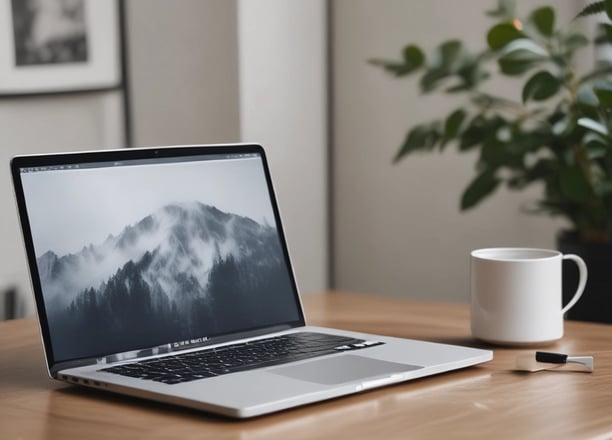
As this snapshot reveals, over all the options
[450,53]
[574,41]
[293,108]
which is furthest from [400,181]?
[574,41]

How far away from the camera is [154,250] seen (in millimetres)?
1155

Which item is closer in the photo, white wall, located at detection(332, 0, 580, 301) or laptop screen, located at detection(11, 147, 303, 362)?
laptop screen, located at detection(11, 147, 303, 362)

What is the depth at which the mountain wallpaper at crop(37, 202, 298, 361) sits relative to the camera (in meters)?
1.08

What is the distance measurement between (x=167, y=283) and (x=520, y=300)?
1.27 ft

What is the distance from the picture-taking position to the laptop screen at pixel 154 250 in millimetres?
1082

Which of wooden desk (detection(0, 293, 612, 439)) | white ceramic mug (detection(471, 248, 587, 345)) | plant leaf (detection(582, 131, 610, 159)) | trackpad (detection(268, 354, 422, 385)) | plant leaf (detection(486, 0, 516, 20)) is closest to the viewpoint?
wooden desk (detection(0, 293, 612, 439))

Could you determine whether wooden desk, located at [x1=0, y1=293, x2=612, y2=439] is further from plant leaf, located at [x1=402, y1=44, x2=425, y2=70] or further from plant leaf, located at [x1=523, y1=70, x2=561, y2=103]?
plant leaf, located at [x1=402, y1=44, x2=425, y2=70]

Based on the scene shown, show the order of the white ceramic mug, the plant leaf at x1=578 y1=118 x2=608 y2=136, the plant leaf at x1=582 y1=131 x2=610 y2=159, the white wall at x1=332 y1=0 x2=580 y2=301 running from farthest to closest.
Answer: the white wall at x1=332 y1=0 x2=580 y2=301 → the plant leaf at x1=582 y1=131 x2=610 y2=159 → the plant leaf at x1=578 y1=118 x2=608 y2=136 → the white ceramic mug

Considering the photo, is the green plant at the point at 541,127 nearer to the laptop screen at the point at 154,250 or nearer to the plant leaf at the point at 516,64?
the plant leaf at the point at 516,64

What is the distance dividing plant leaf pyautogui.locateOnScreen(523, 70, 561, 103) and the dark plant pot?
28 centimetres

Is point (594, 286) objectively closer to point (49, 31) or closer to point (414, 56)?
point (414, 56)

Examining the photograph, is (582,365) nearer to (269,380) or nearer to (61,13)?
(269,380)

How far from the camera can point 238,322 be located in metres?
1.20

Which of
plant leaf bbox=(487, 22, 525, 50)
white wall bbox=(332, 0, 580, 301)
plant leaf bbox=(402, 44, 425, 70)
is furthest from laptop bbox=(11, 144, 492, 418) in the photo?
white wall bbox=(332, 0, 580, 301)
